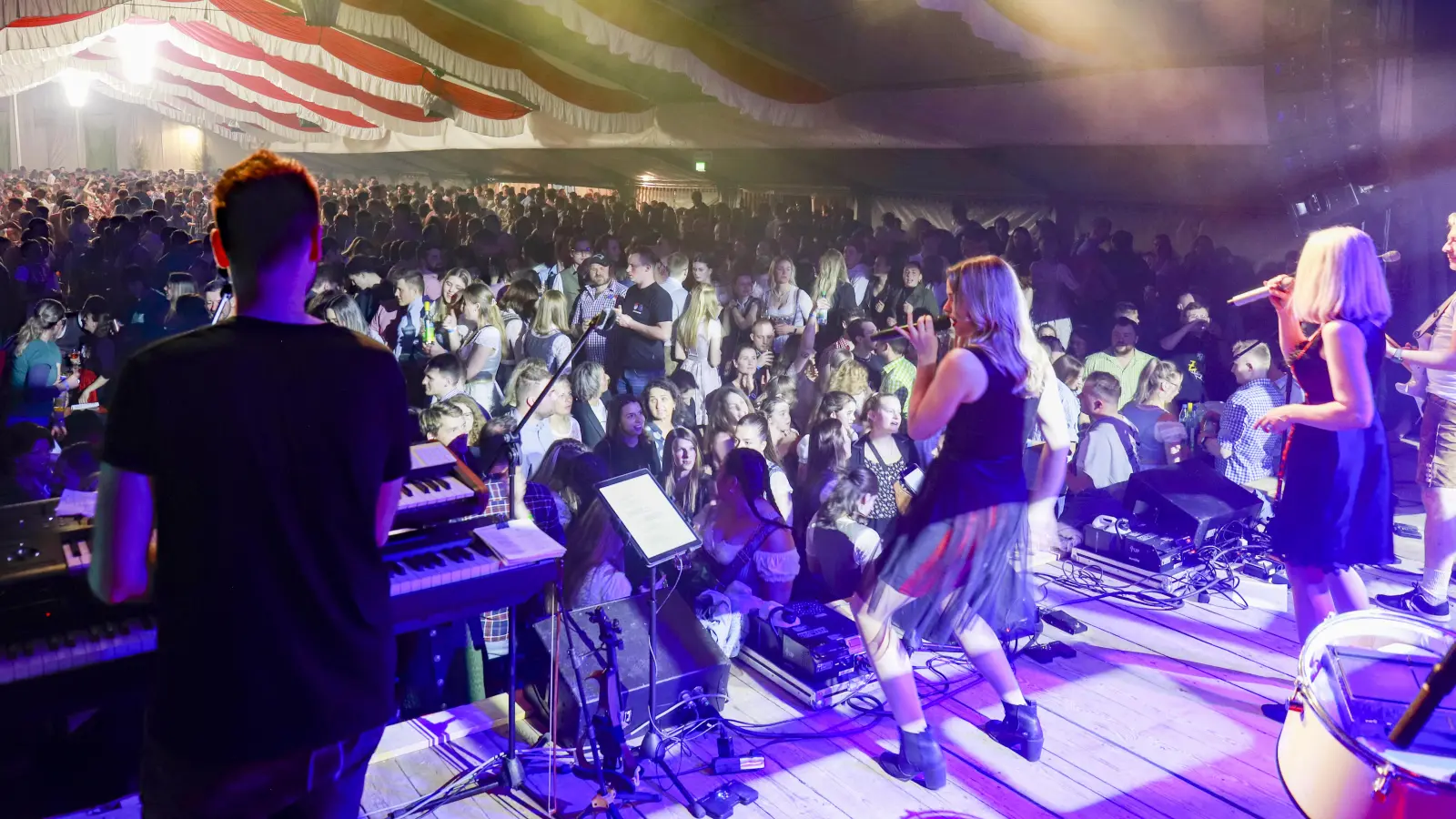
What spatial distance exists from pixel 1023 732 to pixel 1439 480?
2370mm

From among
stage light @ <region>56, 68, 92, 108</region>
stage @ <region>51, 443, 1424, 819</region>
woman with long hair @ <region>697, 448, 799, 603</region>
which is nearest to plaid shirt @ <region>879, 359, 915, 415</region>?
woman with long hair @ <region>697, 448, 799, 603</region>

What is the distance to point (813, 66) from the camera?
351 inches

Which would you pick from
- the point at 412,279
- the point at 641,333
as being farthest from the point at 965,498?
the point at 412,279

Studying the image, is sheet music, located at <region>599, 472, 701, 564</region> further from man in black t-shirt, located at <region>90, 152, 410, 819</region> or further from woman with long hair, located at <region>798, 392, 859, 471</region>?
woman with long hair, located at <region>798, 392, 859, 471</region>

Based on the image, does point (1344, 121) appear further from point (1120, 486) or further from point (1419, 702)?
point (1419, 702)

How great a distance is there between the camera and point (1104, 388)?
5.08m

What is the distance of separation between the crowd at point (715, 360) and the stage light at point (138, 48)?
9.11 ft

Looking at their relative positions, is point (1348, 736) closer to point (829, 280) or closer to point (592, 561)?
point (592, 561)

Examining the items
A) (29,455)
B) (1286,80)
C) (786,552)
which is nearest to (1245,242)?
(1286,80)

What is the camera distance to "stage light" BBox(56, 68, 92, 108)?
15.4 metres

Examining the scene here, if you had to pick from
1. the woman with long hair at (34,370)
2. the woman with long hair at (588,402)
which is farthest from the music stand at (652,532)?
the woman with long hair at (34,370)

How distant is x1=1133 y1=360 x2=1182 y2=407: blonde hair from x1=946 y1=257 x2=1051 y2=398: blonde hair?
2.71 m

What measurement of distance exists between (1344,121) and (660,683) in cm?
516

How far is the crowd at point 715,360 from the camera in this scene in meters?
4.19
